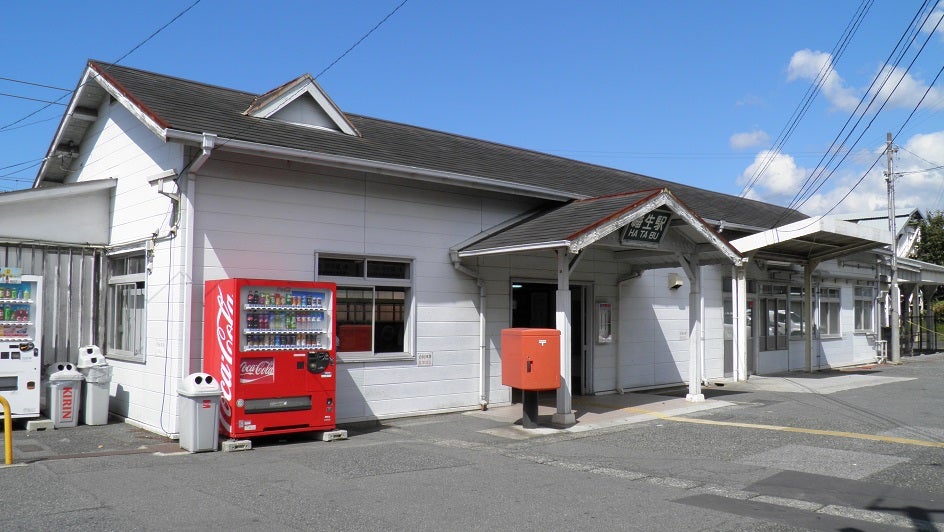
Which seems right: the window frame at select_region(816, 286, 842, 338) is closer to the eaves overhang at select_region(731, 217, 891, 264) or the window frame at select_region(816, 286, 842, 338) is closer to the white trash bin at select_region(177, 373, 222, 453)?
the eaves overhang at select_region(731, 217, 891, 264)

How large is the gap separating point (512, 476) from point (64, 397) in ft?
22.7

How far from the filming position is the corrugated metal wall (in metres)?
11.8

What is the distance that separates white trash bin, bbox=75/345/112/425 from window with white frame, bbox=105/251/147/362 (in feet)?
1.43

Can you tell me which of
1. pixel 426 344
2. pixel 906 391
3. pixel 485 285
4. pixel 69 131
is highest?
pixel 69 131

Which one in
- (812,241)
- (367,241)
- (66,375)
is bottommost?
(66,375)

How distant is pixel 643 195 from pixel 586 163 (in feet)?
27.6

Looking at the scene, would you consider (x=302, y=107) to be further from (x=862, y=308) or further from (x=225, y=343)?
(x=862, y=308)

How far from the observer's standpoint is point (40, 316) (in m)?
10.8

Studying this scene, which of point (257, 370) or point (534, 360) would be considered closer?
point (257, 370)

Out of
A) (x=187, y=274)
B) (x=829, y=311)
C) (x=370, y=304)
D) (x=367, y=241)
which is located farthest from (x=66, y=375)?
(x=829, y=311)

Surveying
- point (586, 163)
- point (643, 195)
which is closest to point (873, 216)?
point (586, 163)

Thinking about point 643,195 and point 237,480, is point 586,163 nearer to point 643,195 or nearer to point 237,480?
point 643,195

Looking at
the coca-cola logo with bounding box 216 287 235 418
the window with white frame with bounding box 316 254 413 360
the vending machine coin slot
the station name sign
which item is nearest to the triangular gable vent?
the window with white frame with bounding box 316 254 413 360

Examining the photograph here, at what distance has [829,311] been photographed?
904 inches
